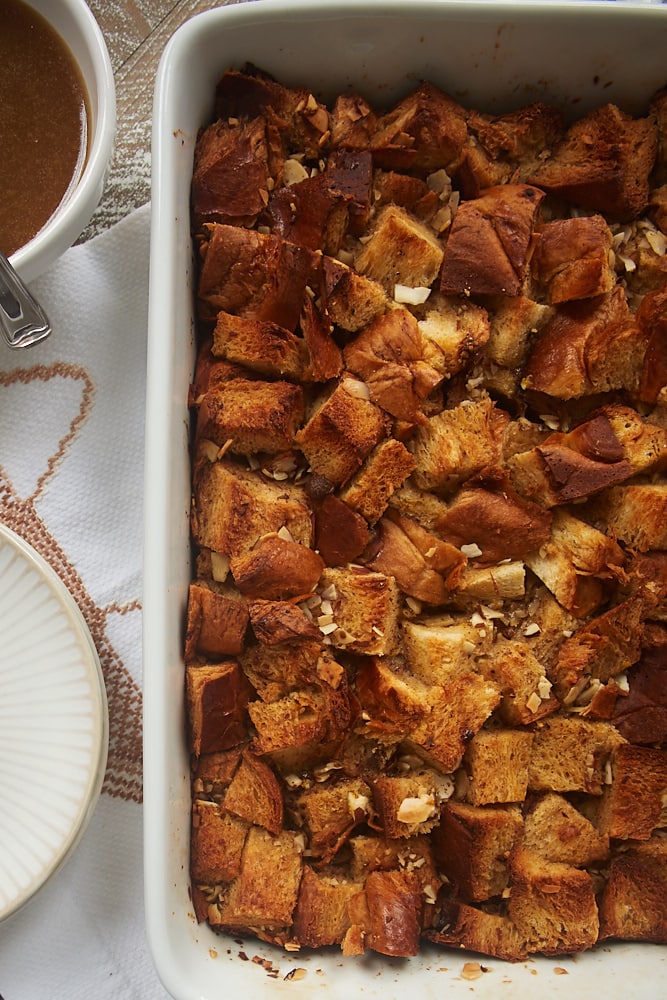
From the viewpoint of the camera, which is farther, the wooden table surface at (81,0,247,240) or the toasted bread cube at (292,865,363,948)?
the wooden table surface at (81,0,247,240)

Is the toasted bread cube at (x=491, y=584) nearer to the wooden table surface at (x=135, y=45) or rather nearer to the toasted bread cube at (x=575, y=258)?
the toasted bread cube at (x=575, y=258)

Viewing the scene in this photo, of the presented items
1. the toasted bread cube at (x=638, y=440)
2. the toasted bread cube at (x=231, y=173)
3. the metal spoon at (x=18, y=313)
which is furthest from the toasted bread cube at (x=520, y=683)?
the metal spoon at (x=18, y=313)

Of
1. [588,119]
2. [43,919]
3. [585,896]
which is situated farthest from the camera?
[43,919]

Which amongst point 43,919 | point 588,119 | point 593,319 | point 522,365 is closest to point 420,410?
point 522,365

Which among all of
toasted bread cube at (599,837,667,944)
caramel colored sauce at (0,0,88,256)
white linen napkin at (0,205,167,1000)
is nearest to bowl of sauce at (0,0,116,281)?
caramel colored sauce at (0,0,88,256)

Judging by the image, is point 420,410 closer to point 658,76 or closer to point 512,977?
point 658,76

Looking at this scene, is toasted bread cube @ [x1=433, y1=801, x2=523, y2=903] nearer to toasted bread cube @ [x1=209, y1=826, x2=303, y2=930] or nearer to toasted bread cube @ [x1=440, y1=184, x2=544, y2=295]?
toasted bread cube @ [x1=209, y1=826, x2=303, y2=930]
